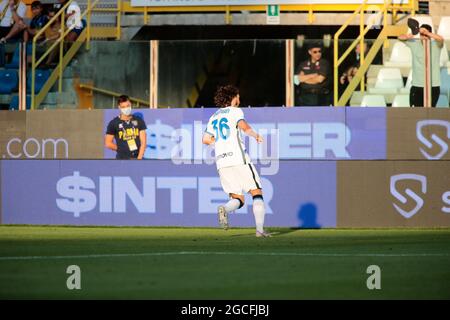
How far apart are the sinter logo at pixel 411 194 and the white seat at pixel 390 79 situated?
3.21 meters

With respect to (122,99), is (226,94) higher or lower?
lower

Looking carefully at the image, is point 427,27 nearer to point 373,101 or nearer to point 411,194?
point 373,101

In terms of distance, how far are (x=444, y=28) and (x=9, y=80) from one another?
8609 mm

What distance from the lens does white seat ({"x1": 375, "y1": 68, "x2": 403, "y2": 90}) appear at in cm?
2100

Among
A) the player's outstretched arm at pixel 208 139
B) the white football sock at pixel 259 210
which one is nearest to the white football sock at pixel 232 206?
the white football sock at pixel 259 210

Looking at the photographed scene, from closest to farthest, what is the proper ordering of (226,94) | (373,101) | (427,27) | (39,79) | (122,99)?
(226,94) < (122,99) < (373,101) < (39,79) < (427,27)

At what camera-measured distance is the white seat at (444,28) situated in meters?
22.7

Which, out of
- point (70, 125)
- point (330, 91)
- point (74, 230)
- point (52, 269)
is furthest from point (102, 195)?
point (52, 269)

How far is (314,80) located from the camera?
21.1 m

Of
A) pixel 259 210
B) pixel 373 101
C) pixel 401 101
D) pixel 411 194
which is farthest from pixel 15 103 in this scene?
pixel 259 210

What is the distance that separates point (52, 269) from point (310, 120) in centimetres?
1107

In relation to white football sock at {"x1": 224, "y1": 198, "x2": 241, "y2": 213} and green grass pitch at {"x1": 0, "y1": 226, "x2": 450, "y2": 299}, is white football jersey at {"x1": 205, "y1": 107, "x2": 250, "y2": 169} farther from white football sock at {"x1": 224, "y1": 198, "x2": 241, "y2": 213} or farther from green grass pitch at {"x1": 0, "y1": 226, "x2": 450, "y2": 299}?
green grass pitch at {"x1": 0, "y1": 226, "x2": 450, "y2": 299}

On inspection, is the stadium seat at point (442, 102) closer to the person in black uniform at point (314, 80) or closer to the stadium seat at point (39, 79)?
the person in black uniform at point (314, 80)
